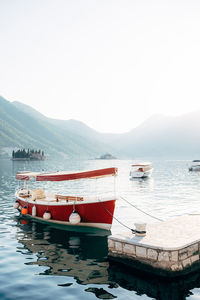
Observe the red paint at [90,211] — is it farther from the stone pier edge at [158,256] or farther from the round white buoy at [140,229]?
the stone pier edge at [158,256]

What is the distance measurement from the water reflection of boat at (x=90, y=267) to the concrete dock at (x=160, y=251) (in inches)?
15.4

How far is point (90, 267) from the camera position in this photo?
1302 cm

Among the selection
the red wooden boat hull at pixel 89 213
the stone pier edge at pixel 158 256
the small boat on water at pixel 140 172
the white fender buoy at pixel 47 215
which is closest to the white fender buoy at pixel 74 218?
the red wooden boat hull at pixel 89 213

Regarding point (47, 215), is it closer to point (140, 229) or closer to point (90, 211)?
point (90, 211)

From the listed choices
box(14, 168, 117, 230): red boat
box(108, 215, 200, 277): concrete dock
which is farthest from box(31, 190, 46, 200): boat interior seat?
box(108, 215, 200, 277): concrete dock

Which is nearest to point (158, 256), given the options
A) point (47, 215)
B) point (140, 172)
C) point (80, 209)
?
point (80, 209)

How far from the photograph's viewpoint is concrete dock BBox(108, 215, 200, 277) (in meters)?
11.1

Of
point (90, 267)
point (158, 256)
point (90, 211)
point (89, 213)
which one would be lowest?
point (90, 267)

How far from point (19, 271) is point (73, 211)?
6564mm

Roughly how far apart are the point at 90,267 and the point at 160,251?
3.79 m

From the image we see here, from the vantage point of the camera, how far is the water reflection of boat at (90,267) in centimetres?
1066

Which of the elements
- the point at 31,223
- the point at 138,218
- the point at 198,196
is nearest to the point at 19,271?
the point at 31,223

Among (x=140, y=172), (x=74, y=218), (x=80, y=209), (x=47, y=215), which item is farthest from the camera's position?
(x=140, y=172)

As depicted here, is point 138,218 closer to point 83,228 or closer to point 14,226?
point 83,228
